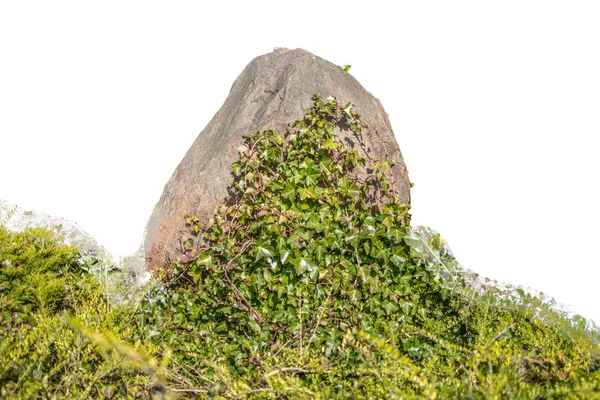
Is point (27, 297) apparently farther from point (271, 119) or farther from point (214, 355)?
point (271, 119)

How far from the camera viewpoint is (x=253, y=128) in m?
5.48

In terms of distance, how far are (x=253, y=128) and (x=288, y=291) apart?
6.02 ft

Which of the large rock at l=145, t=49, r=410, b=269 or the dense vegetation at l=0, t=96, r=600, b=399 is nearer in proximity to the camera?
the dense vegetation at l=0, t=96, r=600, b=399

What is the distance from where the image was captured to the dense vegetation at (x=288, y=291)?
4242 mm

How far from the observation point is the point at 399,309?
464cm

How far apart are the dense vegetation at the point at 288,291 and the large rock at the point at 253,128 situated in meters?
0.22

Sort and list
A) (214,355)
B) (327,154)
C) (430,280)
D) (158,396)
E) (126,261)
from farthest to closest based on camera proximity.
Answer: (126,261) → (327,154) → (430,280) → (214,355) → (158,396)

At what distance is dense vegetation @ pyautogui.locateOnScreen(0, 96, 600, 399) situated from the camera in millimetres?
4242

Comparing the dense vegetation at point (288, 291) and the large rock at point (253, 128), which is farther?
the large rock at point (253, 128)

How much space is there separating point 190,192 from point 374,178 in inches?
73.4

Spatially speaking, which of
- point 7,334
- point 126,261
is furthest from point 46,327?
point 126,261

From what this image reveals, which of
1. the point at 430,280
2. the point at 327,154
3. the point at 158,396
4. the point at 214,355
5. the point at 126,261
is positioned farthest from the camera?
the point at 126,261

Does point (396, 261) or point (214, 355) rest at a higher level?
point (396, 261)

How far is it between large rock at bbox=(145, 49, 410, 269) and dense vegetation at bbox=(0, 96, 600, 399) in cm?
22
